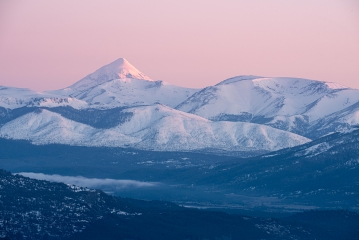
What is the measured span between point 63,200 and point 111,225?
12.4 metres

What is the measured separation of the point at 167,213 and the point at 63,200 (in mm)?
17412

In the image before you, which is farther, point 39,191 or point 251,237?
point 39,191

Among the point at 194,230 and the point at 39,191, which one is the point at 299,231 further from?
the point at 39,191

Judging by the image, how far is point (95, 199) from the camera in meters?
197

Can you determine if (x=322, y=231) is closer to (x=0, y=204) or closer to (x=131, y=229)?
(x=131, y=229)

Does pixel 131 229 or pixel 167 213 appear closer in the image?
pixel 131 229

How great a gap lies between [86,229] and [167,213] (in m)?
24.6

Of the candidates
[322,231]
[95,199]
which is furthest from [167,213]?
[322,231]

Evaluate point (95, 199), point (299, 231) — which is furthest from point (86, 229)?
point (299, 231)

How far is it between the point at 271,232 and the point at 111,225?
23600 mm

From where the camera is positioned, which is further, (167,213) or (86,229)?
(167,213)

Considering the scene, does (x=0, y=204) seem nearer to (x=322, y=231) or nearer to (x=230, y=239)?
(x=230, y=239)

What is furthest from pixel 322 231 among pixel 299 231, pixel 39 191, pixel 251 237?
pixel 39 191

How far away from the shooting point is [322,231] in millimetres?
193125
